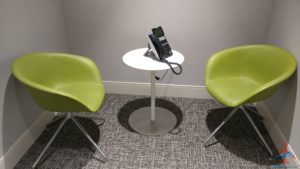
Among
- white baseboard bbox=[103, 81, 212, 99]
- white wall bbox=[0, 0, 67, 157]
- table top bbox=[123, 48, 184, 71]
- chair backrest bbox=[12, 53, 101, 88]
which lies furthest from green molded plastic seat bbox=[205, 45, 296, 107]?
white wall bbox=[0, 0, 67, 157]

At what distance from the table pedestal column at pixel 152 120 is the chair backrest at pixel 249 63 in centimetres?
58

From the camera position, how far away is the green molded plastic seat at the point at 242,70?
211 centimetres

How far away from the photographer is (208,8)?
8.20ft

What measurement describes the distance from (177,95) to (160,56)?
2.93ft

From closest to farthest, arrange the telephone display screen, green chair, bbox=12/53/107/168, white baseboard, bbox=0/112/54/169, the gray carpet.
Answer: green chair, bbox=12/53/107/168 → white baseboard, bbox=0/112/54/169 → the gray carpet → the telephone display screen

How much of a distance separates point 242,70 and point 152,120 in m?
0.93

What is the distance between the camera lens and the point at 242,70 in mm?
2418

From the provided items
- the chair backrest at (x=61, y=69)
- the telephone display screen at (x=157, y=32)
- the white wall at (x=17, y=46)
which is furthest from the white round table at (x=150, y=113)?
the white wall at (x=17, y=46)

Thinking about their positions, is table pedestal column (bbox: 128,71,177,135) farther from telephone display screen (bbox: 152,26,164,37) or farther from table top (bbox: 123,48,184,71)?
telephone display screen (bbox: 152,26,164,37)

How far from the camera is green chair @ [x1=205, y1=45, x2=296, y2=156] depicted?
2.11 m

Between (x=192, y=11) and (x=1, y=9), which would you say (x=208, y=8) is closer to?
(x=192, y=11)

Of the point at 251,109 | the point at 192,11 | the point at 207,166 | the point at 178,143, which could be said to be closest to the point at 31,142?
the point at 178,143

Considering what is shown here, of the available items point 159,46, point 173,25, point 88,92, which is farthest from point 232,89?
point 88,92

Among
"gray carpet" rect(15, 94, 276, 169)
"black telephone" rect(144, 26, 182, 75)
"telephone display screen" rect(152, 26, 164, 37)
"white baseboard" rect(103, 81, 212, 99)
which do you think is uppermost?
"telephone display screen" rect(152, 26, 164, 37)
